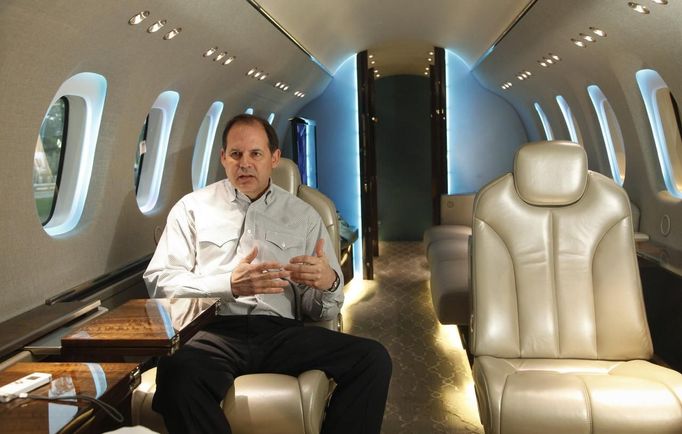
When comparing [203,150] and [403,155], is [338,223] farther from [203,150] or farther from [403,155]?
[403,155]

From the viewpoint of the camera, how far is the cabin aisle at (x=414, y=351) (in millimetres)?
3645

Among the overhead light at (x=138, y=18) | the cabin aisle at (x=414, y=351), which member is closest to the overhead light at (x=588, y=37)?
the cabin aisle at (x=414, y=351)

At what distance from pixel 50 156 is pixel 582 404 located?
2907 mm

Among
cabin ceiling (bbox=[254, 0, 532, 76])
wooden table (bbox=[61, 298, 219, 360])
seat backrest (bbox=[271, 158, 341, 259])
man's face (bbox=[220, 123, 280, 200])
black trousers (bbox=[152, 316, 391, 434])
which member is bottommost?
black trousers (bbox=[152, 316, 391, 434])

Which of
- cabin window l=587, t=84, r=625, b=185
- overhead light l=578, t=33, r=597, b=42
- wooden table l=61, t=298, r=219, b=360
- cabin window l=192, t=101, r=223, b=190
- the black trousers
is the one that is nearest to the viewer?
wooden table l=61, t=298, r=219, b=360

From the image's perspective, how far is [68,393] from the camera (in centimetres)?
172

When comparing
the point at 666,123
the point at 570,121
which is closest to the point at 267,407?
the point at 666,123

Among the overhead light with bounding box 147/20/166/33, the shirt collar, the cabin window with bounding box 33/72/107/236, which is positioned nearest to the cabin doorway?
the cabin window with bounding box 33/72/107/236

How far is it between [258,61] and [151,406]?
135 inches

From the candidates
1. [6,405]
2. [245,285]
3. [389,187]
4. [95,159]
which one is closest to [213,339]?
[245,285]

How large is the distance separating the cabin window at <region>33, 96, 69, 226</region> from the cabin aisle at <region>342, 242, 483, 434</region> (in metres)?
2.27

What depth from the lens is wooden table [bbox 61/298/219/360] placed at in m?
2.05

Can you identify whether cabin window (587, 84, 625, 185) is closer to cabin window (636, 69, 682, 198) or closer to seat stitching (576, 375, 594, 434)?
cabin window (636, 69, 682, 198)

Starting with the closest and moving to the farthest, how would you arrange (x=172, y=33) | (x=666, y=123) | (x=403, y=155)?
1. (x=172, y=33)
2. (x=666, y=123)
3. (x=403, y=155)
